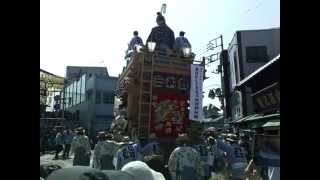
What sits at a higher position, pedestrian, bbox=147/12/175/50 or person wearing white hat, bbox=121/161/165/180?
pedestrian, bbox=147/12/175/50

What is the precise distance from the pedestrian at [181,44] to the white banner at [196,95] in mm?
982

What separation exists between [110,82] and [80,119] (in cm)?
349

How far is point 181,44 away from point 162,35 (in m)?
0.43

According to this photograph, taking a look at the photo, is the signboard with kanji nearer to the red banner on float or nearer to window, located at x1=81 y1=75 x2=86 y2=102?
the red banner on float

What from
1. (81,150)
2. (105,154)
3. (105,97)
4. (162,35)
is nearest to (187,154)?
(105,154)

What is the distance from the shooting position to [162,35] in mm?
10406

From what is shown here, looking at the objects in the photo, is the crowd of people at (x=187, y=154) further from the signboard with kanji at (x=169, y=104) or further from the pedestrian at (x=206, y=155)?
the signboard with kanji at (x=169, y=104)

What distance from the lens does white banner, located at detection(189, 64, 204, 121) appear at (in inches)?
361

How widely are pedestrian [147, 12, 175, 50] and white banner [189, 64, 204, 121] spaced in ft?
3.69

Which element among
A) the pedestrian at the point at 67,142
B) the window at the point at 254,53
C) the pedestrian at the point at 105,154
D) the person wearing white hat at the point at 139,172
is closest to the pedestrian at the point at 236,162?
the pedestrian at the point at 105,154

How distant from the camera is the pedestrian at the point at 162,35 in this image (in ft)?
33.3

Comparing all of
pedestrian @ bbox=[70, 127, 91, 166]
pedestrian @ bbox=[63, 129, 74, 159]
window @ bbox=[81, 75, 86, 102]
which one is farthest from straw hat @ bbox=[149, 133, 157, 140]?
window @ bbox=[81, 75, 86, 102]
